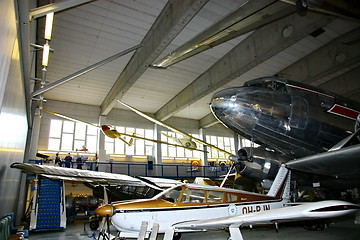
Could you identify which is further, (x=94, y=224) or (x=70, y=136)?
(x=70, y=136)

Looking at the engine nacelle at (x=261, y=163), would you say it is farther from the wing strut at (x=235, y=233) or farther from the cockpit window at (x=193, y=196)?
the wing strut at (x=235, y=233)

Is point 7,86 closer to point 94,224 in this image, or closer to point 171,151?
point 94,224

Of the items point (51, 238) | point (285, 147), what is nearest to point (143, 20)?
point (285, 147)

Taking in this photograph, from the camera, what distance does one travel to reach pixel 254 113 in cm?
641

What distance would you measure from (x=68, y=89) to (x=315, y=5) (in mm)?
17487

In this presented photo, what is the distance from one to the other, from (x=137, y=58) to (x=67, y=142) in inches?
467

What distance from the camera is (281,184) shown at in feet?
27.8

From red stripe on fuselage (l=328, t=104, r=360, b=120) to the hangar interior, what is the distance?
197 centimetres

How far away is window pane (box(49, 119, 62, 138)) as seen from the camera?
67.1 ft

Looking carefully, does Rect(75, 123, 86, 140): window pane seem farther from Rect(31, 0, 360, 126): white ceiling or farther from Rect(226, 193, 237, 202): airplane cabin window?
Rect(226, 193, 237, 202): airplane cabin window

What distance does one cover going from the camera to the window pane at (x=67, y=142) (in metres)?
20.6

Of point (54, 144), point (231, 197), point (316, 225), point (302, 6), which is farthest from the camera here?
point (54, 144)

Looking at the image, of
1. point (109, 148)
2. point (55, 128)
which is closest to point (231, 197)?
point (109, 148)

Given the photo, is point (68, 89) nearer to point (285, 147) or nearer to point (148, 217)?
point (148, 217)
